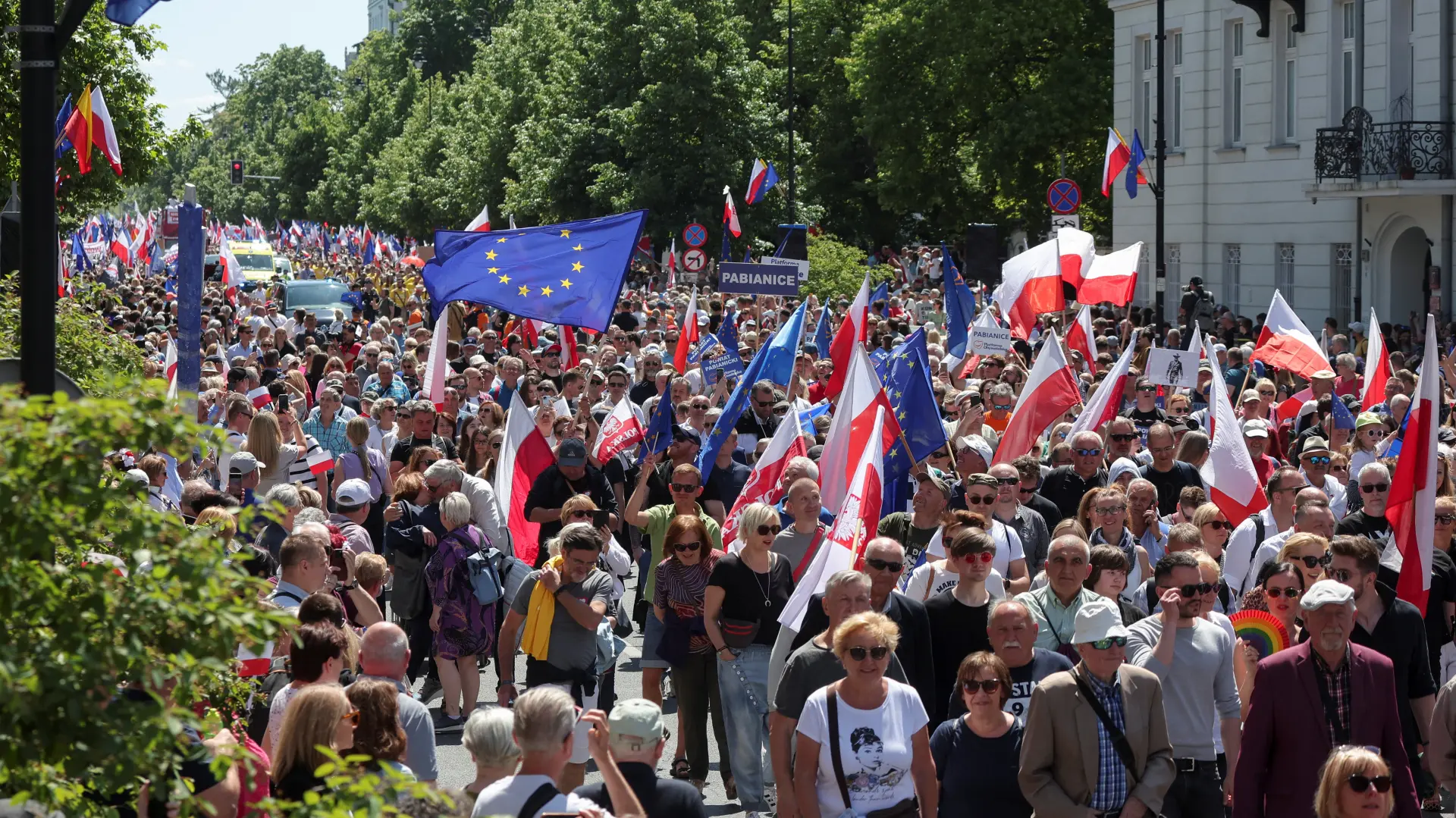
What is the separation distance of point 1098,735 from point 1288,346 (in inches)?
423

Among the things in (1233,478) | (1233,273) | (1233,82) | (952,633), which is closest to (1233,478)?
(1233,478)

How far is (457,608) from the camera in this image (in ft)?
33.3

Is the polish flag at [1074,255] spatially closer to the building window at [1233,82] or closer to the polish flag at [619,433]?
the polish flag at [619,433]

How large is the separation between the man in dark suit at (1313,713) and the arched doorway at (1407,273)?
924 inches

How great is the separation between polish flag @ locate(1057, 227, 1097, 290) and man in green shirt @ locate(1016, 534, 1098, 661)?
12.4 m

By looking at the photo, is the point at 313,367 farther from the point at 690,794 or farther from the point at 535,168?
the point at 535,168

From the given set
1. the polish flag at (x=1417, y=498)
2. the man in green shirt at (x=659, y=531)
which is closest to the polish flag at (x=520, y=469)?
the man in green shirt at (x=659, y=531)

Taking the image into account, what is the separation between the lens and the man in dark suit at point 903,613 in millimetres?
7547

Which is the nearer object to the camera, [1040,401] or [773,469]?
[773,469]

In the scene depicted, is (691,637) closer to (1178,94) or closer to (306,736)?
(306,736)

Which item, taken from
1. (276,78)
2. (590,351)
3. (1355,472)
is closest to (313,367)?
(590,351)

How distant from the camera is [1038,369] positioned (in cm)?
1361

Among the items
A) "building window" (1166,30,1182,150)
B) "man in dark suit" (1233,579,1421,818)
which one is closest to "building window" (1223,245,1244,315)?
"building window" (1166,30,1182,150)

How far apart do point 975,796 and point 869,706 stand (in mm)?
504
